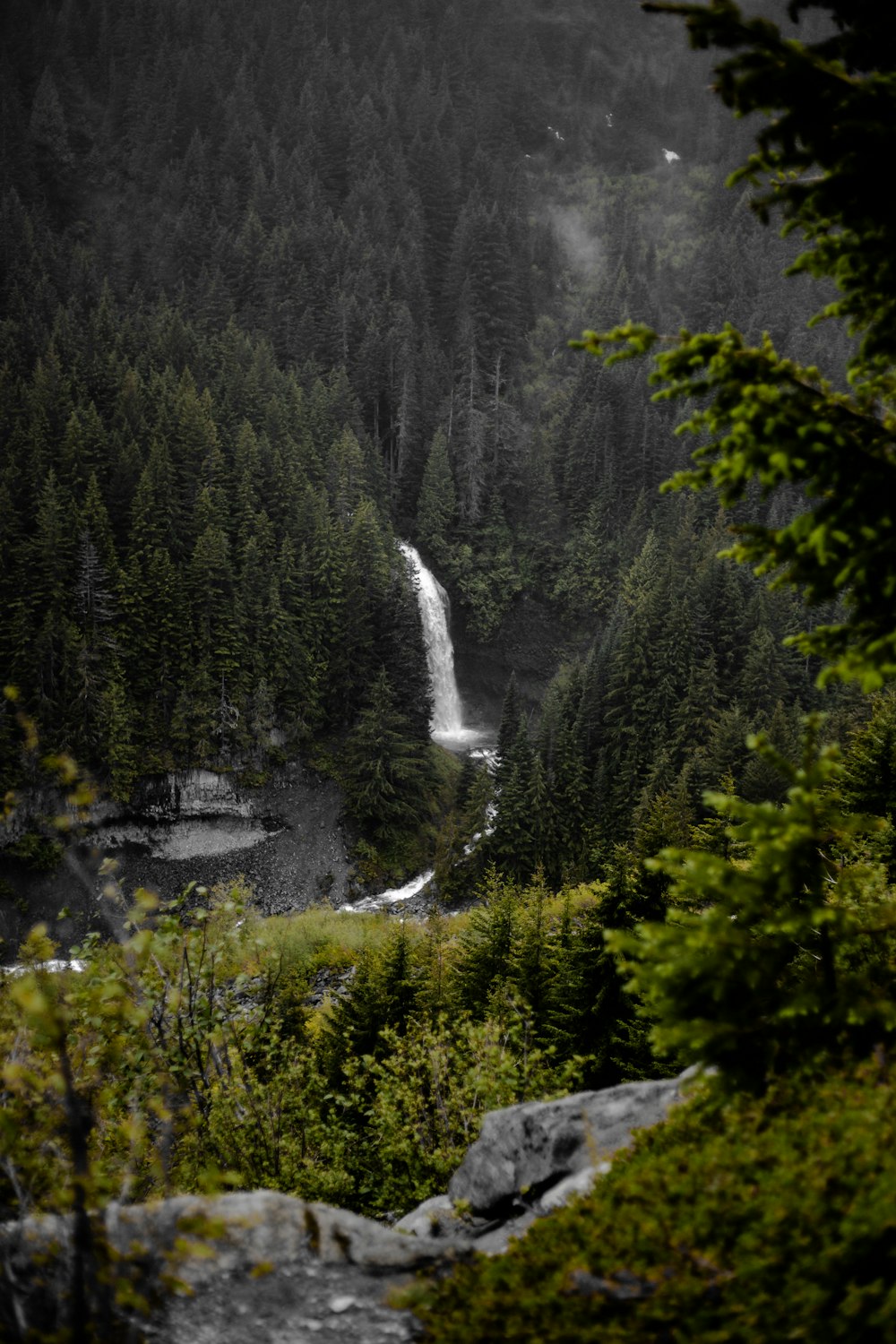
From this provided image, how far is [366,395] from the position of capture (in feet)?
270

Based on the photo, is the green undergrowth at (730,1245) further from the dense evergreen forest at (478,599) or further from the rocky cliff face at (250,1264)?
the rocky cliff face at (250,1264)

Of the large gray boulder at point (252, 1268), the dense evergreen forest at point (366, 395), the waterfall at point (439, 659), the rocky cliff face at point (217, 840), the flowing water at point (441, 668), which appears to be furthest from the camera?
the waterfall at point (439, 659)

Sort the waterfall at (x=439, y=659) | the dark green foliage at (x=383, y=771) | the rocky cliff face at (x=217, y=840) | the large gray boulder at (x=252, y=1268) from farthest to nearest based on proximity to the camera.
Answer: the waterfall at (x=439, y=659) < the dark green foliage at (x=383, y=771) < the rocky cliff face at (x=217, y=840) < the large gray boulder at (x=252, y=1268)

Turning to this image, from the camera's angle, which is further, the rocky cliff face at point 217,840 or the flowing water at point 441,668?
the flowing water at point 441,668

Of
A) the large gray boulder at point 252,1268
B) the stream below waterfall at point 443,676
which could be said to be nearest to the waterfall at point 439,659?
the stream below waterfall at point 443,676

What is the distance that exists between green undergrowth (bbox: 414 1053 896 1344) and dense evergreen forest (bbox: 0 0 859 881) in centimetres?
2026

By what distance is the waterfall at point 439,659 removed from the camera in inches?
2596

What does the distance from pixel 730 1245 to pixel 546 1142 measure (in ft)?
14.2

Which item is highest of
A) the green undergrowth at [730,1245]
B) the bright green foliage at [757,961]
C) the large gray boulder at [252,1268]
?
the bright green foliage at [757,961]

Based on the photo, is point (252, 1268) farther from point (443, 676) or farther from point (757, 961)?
point (443, 676)

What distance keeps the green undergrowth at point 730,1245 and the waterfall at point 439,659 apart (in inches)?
2297

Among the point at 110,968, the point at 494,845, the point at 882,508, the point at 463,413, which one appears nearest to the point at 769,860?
the point at 882,508

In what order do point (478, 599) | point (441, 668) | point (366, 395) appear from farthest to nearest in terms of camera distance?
1. point (366, 395)
2. point (478, 599)
3. point (441, 668)

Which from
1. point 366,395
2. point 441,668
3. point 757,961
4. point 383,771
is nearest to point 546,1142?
point 757,961
